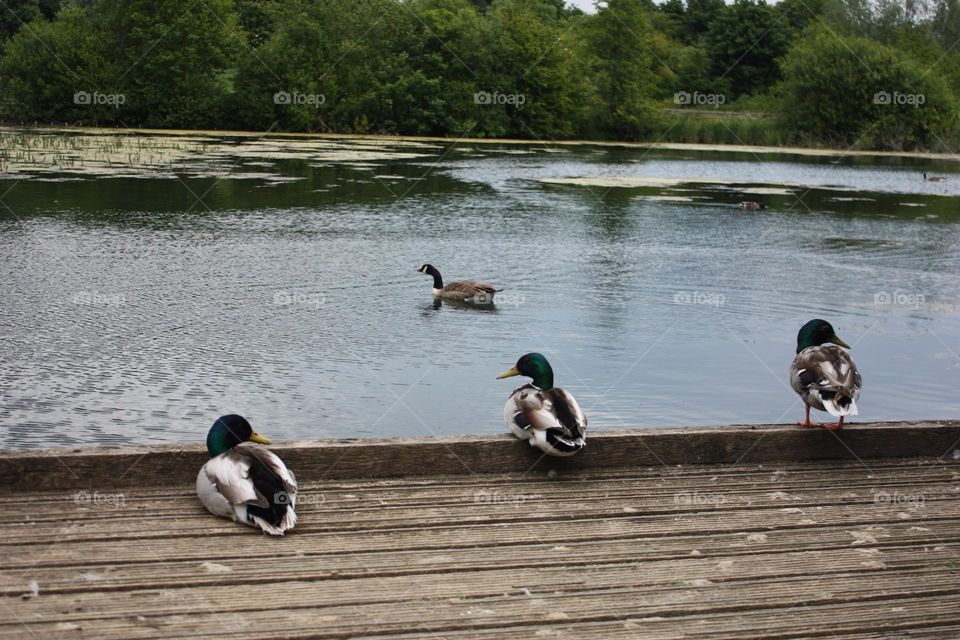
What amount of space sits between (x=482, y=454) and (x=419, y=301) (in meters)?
6.94

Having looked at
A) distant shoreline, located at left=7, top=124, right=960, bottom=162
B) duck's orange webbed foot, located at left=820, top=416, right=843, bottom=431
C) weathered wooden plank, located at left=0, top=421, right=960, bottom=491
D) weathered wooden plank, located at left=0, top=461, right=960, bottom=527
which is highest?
distant shoreline, located at left=7, top=124, right=960, bottom=162

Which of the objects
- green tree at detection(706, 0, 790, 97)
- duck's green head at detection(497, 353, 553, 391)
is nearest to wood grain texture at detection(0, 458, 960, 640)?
duck's green head at detection(497, 353, 553, 391)

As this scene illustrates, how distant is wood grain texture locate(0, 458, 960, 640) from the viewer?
3.03 meters

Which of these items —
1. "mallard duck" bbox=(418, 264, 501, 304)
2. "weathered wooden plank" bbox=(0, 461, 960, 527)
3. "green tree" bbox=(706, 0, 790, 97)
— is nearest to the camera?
"weathered wooden plank" bbox=(0, 461, 960, 527)

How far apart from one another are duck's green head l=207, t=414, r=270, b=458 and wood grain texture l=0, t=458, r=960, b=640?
8.3 inches

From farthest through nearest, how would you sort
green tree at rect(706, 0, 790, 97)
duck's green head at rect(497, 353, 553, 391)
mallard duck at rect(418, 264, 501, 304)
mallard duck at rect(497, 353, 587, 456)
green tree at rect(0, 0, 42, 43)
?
green tree at rect(706, 0, 790, 97) → green tree at rect(0, 0, 42, 43) → mallard duck at rect(418, 264, 501, 304) → duck's green head at rect(497, 353, 553, 391) → mallard duck at rect(497, 353, 587, 456)

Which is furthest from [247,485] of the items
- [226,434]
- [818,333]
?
[818,333]

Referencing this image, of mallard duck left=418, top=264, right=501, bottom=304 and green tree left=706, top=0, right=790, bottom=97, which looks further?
green tree left=706, top=0, right=790, bottom=97

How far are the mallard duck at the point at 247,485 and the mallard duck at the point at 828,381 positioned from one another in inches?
90.5

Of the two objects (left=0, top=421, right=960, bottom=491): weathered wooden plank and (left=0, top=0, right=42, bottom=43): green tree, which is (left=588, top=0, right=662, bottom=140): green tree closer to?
(left=0, top=0, right=42, bottom=43): green tree

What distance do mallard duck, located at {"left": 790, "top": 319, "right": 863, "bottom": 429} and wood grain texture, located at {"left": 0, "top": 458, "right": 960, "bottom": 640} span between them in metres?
0.38

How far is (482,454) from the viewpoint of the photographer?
434cm

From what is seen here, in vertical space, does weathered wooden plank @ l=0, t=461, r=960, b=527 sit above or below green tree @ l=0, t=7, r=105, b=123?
below

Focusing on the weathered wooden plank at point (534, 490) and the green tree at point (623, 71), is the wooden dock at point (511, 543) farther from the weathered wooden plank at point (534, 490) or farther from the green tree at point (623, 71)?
the green tree at point (623, 71)
